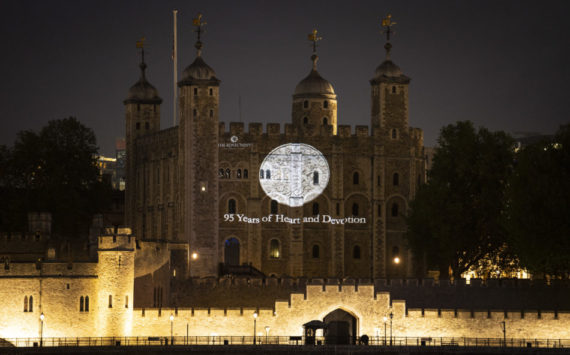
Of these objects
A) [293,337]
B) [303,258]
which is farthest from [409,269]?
[293,337]

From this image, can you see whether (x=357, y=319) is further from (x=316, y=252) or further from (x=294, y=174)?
(x=294, y=174)

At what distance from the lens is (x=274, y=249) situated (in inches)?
4003

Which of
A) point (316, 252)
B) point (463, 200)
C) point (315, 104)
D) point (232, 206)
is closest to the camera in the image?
point (463, 200)

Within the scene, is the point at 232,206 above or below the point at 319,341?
above

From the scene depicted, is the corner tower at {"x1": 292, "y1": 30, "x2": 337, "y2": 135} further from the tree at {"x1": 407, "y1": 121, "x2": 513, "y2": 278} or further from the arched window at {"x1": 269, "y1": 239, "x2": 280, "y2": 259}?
the tree at {"x1": 407, "y1": 121, "x2": 513, "y2": 278}

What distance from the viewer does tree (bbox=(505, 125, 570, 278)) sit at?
8069cm

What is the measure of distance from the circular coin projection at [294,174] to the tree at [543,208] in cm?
2071

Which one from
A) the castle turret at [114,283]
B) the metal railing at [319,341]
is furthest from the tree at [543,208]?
the castle turret at [114,283]

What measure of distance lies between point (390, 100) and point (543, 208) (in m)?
24.1

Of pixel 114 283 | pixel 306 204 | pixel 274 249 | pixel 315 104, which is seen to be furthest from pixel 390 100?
pixel 114 283

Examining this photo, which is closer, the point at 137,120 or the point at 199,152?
the point at 199,152

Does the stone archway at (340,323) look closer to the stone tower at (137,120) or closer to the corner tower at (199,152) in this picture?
the corner tower at (199,152)

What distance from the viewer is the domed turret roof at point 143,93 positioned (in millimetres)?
108625

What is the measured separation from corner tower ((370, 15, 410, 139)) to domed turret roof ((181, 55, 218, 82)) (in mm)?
12290
